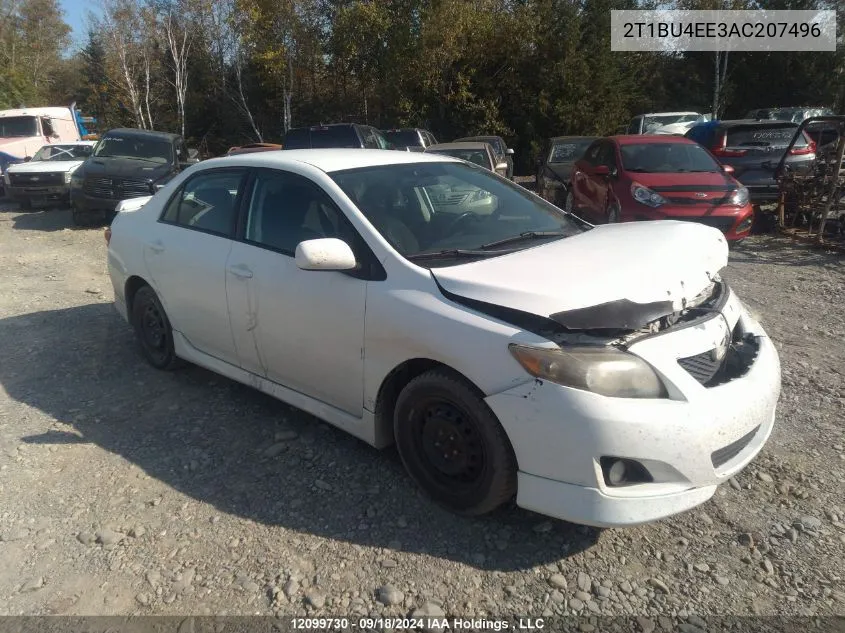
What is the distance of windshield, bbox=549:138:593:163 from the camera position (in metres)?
13.5

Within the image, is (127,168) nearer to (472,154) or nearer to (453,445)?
(472,154)

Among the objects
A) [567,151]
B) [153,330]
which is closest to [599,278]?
[153,330]

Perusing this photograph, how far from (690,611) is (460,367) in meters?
1.28

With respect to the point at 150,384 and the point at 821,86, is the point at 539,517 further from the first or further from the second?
the point at 821,86

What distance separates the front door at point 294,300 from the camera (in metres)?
3.37

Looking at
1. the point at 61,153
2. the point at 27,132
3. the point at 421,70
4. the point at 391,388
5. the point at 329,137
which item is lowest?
the point at 391,388

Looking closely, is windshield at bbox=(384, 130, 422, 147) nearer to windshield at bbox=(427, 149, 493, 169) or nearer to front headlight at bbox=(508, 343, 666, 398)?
windshield at bbox=(427, 149, 493, 169)

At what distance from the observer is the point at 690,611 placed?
8.32 ft

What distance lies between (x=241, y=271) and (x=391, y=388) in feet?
4.18

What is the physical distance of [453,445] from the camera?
302 cm

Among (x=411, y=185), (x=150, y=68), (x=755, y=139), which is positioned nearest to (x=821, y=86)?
(x=755, y=139)

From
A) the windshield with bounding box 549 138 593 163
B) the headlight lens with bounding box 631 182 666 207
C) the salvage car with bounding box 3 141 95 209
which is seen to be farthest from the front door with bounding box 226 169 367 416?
the salvage car with bounding box 3 141 95 209

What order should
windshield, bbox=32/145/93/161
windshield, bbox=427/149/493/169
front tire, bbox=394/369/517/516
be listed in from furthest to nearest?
windshield, bbox=32/145/93/161 < windshield, bbox=427/149/493/169 < front tire, bbox=394/369/517/516

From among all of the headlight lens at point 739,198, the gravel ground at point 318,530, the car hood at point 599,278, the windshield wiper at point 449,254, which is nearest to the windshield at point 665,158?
the headlight lens at point 739,198
